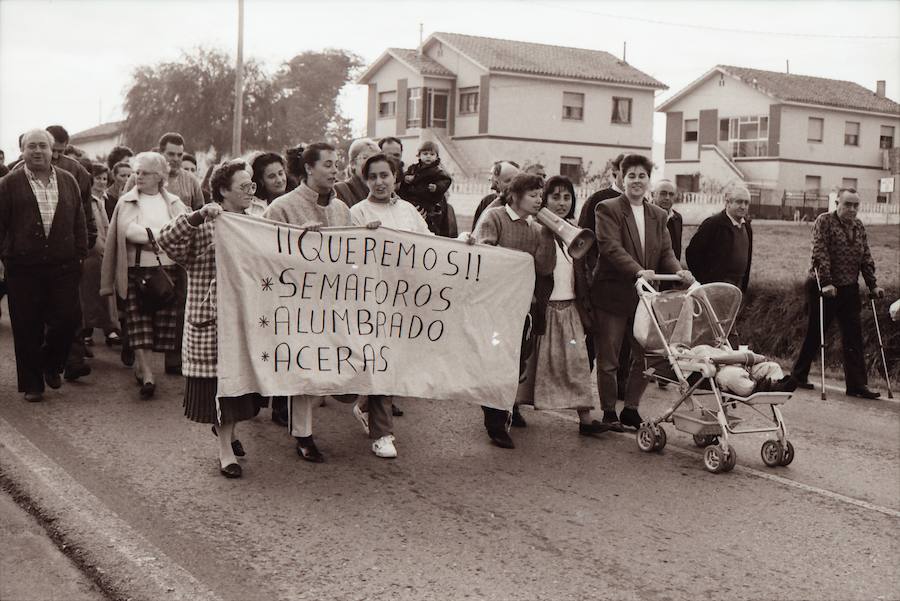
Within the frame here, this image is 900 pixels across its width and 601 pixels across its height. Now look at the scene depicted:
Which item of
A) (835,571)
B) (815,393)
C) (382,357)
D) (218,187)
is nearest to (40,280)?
(218,187)

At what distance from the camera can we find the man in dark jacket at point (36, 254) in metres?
8.33

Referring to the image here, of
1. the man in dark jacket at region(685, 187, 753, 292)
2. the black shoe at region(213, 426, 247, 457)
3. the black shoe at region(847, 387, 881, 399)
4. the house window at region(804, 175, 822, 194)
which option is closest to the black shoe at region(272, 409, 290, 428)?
the black shoe at region(213, 426, 247, 457)

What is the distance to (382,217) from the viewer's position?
7363 mm

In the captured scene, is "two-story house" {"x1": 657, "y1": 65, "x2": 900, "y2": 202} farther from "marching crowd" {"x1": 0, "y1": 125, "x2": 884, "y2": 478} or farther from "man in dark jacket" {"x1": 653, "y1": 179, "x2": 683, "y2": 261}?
"marching crowd" {"x1": 0, "y1": 125, "x2": 884, "y2": 478}

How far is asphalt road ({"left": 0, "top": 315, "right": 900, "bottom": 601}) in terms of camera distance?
192 inches

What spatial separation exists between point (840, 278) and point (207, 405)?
22.9 ft

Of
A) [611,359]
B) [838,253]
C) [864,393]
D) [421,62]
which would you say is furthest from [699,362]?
[421,62]

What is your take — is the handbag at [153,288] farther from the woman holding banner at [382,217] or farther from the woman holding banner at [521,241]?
the woman holding banner at [521,241]

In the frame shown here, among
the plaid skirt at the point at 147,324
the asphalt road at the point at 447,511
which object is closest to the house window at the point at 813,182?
the asphalt road at the point at 447,511

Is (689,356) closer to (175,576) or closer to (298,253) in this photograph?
(298,253)

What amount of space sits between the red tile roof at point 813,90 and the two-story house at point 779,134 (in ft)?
0.23

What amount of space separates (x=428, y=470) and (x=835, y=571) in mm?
2612

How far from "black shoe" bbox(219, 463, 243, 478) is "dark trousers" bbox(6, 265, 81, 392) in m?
2.82

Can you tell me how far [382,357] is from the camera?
6965mm
